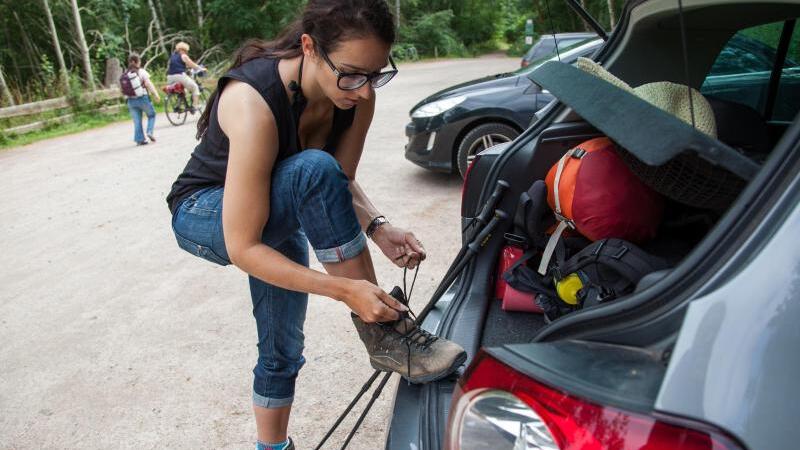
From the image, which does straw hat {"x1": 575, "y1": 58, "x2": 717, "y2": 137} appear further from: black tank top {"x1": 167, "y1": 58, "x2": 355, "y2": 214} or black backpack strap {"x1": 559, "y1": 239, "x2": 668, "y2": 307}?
black tank top {"x1": 167, "y1": 58, "x2": 355, "y2": 214}

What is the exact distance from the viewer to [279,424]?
222cm

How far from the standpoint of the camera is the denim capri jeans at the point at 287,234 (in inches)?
63.7

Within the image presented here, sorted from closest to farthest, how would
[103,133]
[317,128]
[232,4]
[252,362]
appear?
[317,128] → [252,362] → [103,133] → [232,4]

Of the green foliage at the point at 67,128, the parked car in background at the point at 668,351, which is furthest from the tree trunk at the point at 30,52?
the parked car in background at the point at 668,351

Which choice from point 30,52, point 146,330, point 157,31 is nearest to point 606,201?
point 146,330

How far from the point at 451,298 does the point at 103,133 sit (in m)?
12.6

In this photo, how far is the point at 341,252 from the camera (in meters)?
1.70

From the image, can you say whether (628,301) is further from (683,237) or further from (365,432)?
(365,432)

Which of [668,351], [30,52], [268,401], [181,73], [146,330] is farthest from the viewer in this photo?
[30,52]

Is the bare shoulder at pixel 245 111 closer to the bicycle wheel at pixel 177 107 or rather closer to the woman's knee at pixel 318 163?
the woman's knee at pixel 318 163

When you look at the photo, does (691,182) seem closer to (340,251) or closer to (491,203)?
(491,203)

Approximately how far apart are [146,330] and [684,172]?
3.32 meters

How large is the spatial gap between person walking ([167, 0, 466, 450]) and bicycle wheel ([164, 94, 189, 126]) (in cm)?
1156

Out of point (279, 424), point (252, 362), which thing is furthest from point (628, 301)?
point (252, 362)
